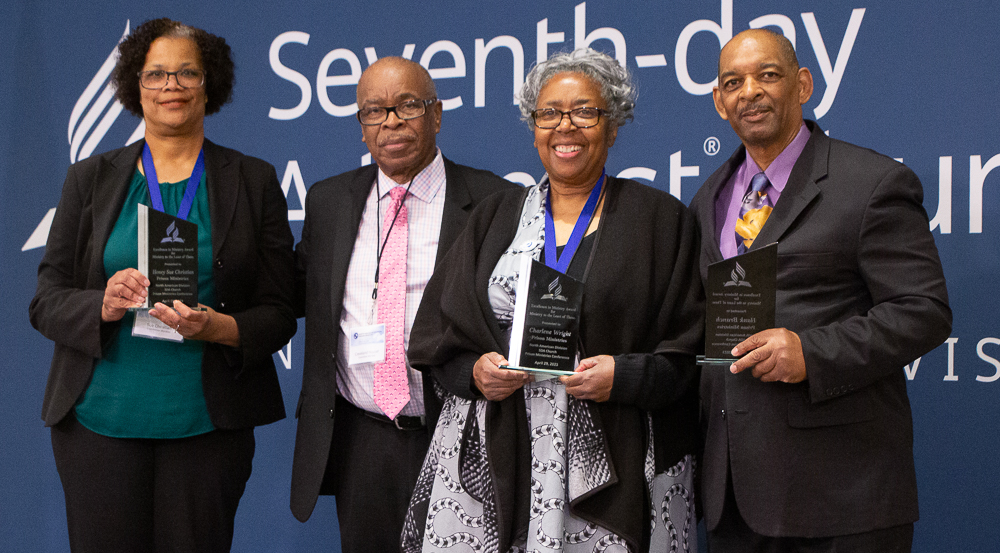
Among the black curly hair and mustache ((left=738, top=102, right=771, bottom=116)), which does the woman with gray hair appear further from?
the black curly hair

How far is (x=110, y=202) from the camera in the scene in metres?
2.74

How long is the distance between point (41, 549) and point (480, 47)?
11.0 feet

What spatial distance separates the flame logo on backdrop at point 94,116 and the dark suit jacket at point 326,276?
1.90 meters

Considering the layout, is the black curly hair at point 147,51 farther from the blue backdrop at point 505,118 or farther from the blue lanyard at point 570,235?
the blue lanyard at point 570,235

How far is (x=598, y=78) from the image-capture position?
2465 mm

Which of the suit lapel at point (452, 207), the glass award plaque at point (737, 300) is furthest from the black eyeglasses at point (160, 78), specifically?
the glass award plaque at point (737, 300)

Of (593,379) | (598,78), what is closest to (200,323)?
(593,379)

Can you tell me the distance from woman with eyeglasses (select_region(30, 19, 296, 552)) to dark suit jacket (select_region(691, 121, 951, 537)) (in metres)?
1.54

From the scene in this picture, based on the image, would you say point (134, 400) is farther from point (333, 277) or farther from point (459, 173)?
point (459, 173)

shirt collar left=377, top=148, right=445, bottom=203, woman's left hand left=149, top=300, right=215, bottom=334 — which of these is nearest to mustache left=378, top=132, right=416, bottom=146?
shirt collar left=377, top=148, right=445, bottom=203

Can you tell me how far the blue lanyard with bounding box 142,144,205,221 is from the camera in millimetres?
2750

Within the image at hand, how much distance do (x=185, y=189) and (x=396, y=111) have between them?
72 centimetres

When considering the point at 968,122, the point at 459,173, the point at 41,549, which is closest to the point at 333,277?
the point at 459,173

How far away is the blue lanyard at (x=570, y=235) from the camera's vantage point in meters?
2.36
